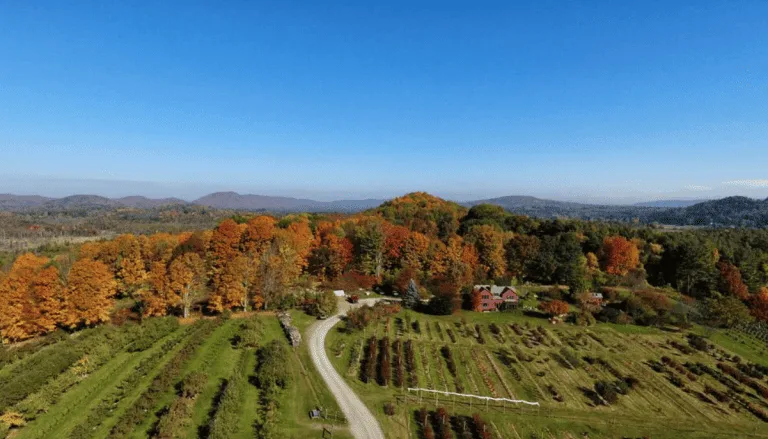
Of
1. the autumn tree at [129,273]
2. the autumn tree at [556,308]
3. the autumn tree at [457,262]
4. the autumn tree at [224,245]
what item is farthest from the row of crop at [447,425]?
the autumn tree at [129,273]

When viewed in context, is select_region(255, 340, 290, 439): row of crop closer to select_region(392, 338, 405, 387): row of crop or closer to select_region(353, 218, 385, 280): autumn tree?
select_region(392, 338, 405, 387): row of crop

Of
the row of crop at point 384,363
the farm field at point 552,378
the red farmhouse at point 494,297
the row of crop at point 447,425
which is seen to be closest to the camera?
the row of crop at point 447,425

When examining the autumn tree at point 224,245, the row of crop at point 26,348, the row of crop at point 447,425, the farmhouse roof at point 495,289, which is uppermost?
the autumn tree at point 224,245

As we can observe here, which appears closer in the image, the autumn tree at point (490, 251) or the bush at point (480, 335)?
the bush at point (480, 335)

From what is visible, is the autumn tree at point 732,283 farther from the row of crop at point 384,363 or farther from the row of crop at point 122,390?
the row of crop at point 122,390

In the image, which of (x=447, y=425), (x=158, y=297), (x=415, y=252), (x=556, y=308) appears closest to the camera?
(x=447, y=425)

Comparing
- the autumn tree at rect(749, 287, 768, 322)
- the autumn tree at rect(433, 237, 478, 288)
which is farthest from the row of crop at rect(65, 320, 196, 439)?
the autumn tree at rect(749, 287, 768, 322)

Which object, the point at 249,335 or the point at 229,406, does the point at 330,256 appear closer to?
the point at 249,335

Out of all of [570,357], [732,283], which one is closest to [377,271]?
[570,357]
